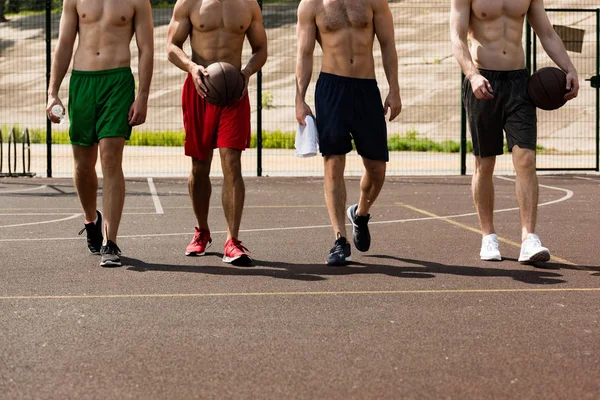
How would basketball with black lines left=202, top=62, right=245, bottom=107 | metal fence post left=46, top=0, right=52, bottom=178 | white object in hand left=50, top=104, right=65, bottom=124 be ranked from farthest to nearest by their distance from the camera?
1. metal fence post left=46, top=0, right=52, bottom=178
2. white object in hand left=50, top=104, right=65, bottom=124
3. basketball with black lines left=202, top=62, right=245, bottom=107

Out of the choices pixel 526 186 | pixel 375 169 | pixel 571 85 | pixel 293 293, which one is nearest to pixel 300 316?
pixel 293 293

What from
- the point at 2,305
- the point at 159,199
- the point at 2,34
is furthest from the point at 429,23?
the point at 2,305

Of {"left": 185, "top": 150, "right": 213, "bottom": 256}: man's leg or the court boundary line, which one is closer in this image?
the court boundary line

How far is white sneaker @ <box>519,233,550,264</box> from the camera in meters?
8.73

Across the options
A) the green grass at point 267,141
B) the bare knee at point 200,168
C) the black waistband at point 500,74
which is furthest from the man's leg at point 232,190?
the green grass at point 267,141

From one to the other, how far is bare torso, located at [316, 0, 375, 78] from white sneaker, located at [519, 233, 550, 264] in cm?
160

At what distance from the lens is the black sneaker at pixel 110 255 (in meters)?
8.88

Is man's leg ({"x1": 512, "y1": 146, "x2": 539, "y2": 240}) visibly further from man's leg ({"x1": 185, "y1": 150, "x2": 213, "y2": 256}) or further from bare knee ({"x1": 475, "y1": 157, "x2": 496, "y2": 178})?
man's leg ({"x1": 185, "y1": 150, "x2": 213, "y2": 256})

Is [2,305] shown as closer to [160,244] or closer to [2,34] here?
[160,244]

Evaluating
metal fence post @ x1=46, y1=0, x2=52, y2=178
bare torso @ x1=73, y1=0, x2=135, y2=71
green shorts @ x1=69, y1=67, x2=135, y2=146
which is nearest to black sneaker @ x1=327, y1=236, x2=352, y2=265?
green shorts @ x1=69, y1=67, x2=135, y2=146

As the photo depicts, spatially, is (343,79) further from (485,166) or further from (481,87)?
(485,166)

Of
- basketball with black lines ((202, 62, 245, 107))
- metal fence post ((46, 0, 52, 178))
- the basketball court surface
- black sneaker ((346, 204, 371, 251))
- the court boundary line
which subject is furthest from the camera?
metal fence post ((46, 0, 52, 178))

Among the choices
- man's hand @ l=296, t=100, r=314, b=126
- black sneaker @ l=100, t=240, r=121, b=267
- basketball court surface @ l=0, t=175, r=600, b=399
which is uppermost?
man's hand @ l=296, t=100, r=314, b=126

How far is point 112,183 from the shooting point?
924 cm
